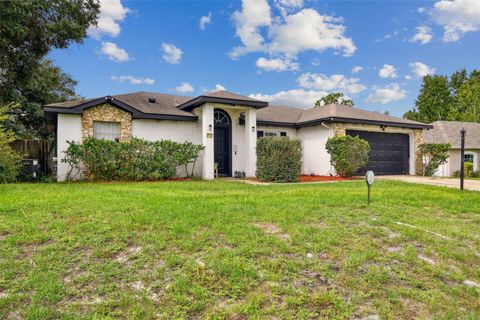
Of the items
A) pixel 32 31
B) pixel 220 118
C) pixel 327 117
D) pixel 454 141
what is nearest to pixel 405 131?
pixel 327 117

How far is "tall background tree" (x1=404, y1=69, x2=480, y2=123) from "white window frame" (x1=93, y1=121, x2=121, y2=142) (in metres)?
35.8

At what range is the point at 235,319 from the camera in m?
2.49

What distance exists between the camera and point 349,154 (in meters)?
13.0

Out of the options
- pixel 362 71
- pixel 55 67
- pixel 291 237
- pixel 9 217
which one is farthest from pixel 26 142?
pixel 362 71

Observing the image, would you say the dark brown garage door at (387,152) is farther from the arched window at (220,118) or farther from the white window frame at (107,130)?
the white window frame at (107,130)

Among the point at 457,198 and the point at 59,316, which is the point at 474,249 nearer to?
the point at 457,198

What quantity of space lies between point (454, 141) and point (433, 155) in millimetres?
8500

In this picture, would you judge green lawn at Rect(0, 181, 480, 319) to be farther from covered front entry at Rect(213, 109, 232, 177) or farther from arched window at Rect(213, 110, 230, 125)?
arched window at Rect(213, 110, 230, 125)

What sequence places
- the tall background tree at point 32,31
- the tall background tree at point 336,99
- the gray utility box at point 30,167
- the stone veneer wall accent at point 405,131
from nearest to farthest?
1. the tall background tree at point 32,31
2. the gray utility box at point 30,167
3. the stone veneer wall accent at point 405,131
4. the tall background tree at point 336,99

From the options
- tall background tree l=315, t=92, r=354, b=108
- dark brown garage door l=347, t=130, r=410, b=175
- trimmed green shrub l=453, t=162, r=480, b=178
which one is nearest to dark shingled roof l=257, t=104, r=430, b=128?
dark brown garage door l=347, t=130, r=410, b=175

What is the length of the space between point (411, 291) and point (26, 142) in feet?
46.3

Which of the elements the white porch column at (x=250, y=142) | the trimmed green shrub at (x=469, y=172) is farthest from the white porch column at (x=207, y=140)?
the trimmed green shrub at (x=469, y=172)

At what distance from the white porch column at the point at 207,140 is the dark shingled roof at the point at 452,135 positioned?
18320 millimetres

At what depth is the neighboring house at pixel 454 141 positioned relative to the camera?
21.5 metres
